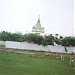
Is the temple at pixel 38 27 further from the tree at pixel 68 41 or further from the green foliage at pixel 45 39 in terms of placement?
the tree at pixel 68 41

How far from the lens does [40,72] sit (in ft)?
15.2

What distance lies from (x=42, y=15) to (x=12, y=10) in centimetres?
159

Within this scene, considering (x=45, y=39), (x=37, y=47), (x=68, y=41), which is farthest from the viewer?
(x=45, y=39)

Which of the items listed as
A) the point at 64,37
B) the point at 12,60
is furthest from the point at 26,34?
the point at 12,60

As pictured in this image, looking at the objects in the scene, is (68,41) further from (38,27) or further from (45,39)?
(38,27)

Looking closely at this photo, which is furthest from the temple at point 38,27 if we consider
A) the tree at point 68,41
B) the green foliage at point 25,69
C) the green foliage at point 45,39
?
the green foliage at point 25,69

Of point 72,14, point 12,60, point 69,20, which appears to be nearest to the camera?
point 12,60

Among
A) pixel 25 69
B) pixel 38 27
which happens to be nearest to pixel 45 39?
pixel 38 27

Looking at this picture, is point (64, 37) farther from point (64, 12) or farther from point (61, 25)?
point (64, 12)

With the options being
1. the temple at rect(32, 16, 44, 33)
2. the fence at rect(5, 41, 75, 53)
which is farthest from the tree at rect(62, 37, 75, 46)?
the temple at rect(32, 16, 44, 33)

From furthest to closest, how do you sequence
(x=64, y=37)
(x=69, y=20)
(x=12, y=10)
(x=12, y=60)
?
(x=64, y=37)
(x=69, y=20)
(x=12, y=10)
(x=12, y=60)

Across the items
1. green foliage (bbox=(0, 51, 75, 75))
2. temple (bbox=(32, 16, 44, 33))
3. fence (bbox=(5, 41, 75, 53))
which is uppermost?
temple (bbox=(32, 16, 44, 33))

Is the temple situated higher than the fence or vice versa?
the temple

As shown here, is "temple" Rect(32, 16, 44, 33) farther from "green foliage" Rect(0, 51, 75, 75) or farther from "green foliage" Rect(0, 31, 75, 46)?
"green foliage" Rect(0, 51, 75, 75)
